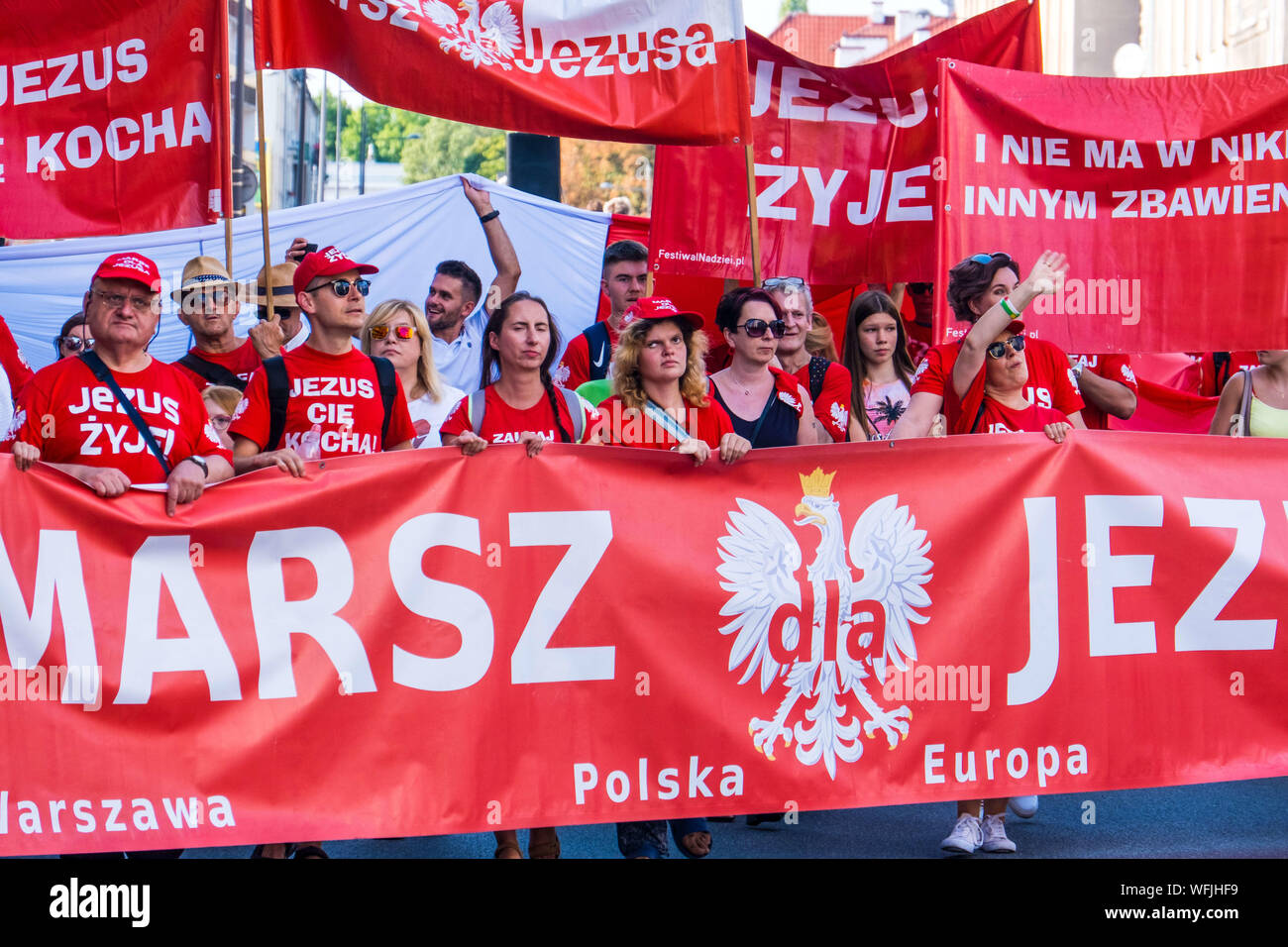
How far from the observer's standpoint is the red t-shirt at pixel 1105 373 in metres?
7.23

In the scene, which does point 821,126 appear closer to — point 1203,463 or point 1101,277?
point 1101,277

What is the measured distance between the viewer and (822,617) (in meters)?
5.12

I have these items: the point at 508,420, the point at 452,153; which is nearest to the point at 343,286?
the point at 508,420

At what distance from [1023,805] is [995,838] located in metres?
0.56

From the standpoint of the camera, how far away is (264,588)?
15.9ft

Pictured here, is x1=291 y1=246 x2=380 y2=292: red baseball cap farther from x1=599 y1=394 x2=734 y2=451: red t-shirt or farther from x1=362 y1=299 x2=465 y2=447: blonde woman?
x1=362 y1=299 x2=465 y2=447: blonde woman

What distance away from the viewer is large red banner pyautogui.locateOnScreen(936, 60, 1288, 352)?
6453mm

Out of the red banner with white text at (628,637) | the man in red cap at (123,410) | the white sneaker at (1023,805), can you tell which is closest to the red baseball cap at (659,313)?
the red banner with white text at (628,637)

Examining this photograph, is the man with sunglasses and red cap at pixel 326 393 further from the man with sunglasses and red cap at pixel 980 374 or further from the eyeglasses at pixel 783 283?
the eyeglasses at pixel 783 283

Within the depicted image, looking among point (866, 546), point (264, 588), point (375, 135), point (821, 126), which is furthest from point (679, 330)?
point (375, 135)

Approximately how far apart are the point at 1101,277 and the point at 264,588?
12.1 feet

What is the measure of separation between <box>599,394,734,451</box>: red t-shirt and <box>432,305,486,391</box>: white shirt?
350 cm

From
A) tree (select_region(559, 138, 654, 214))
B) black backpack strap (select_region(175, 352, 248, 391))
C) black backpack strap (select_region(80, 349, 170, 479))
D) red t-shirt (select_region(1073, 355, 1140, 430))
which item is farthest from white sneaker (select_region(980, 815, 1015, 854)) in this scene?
tree (select_region(559, 138, 654, 214))
